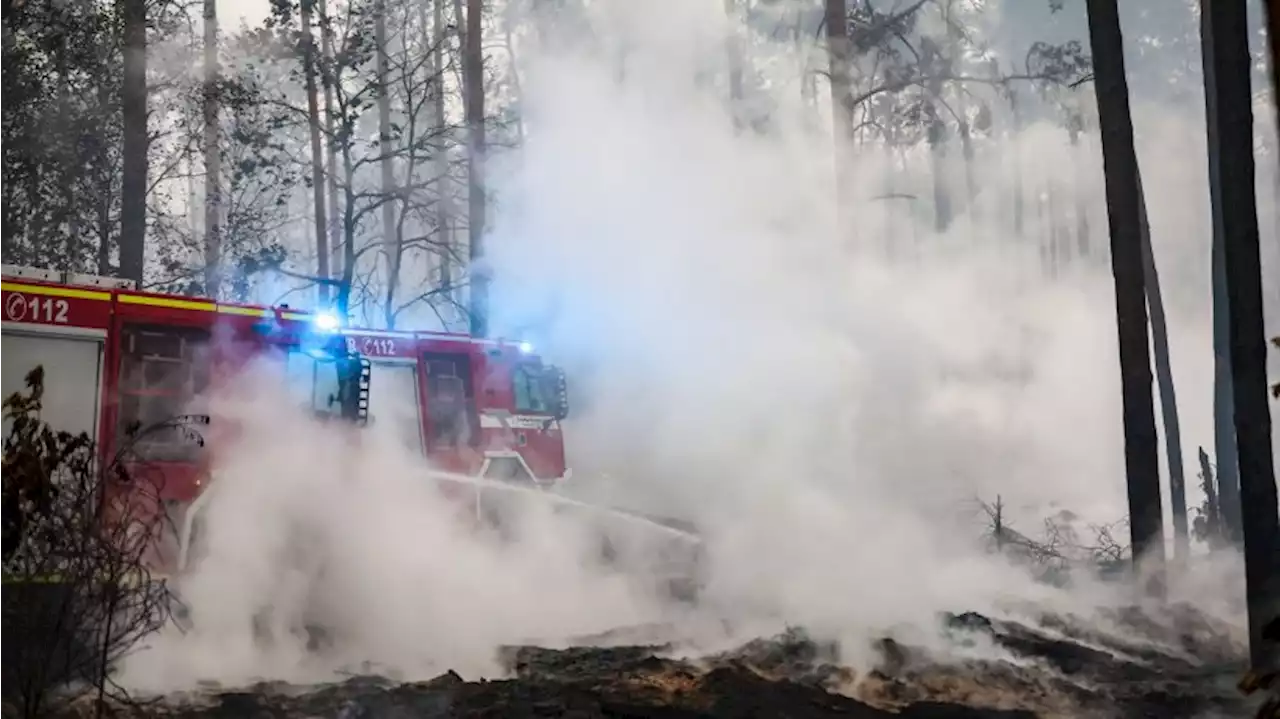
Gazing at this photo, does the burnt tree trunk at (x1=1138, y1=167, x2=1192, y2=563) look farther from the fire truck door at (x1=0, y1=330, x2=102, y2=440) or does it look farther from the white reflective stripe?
the fire truck door at (x1=0, y1=330, x2=102, y2=440)

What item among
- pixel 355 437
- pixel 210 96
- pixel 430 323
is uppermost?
pixel 210 96

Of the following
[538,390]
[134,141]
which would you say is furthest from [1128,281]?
[134,141]

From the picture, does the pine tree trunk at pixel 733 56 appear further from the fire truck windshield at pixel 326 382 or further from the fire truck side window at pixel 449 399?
the fire truck windshield at pixel 326 382

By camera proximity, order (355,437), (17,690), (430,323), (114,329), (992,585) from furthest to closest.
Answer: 1. (430,323)
2. (992,585)
3. (355,437)
4. (114,329)
5. (17,690)

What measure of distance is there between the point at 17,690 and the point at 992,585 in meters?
9.17

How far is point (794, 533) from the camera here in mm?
11766

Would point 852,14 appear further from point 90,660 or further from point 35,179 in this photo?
point 90,660

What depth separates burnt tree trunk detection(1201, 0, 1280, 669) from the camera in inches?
295

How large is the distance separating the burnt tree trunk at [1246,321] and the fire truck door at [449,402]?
8.37m

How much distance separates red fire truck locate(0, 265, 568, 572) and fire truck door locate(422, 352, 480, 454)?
0.05 feet

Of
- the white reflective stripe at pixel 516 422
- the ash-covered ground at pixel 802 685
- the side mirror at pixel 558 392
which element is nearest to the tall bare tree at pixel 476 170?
the side mirror at pixel 558 392

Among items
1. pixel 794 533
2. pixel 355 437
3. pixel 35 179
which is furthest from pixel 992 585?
pixel 35 179

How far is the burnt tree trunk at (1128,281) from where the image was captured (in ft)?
33.9

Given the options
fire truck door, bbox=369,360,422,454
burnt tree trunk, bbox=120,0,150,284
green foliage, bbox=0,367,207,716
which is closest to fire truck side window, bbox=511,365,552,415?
fire truck door, bbox=369,360,422,454
